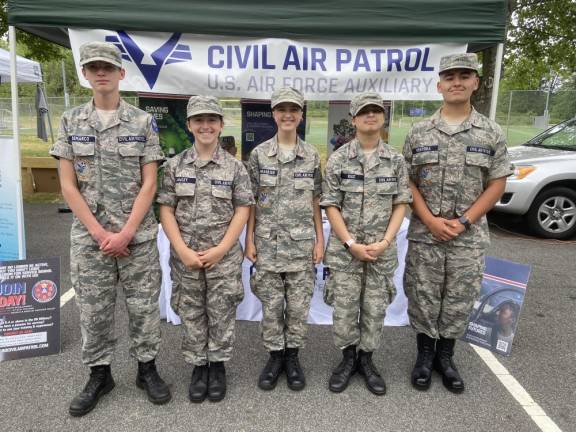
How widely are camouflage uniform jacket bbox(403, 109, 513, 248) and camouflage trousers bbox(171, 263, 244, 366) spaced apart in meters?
1.22

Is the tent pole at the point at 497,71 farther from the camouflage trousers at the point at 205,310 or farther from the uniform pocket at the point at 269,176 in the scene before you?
the camouflage trousers at the point at 205,310

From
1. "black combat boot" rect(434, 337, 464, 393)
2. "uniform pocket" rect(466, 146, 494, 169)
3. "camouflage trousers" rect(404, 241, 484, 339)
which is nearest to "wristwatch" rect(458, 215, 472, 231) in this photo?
"camouflage trousers" rect(404, 241, 484, 339)

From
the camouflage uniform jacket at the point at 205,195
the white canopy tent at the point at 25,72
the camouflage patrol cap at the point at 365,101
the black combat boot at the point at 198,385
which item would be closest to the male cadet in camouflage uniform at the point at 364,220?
the camouflage patrol cap at the point at 365,101

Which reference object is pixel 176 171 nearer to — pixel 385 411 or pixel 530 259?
pixel 385 411

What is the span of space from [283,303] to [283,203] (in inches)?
23.9

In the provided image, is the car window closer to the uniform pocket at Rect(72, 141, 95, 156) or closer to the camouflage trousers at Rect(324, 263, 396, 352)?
the camouflage trousers at Rect(324, 263, 396, 352)

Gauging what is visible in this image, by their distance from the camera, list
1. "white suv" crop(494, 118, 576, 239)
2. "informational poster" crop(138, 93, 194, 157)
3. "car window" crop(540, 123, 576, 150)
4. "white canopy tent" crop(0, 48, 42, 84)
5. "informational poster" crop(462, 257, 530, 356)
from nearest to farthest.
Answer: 1. "informational poster" crop(462, 257, 530, 356)
2. "informational poster" crop(138, 93, 194, 157)
3. "white suv" crop(494, 118, 576, 239)
4. "car window" crop(540, 123, 576, 150)
5. "white canopy tent" crop(0, 48, 42, 84)

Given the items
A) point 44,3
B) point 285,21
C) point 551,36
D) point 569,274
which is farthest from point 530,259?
point 551,36

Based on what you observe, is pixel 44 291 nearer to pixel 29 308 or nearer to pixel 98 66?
pixel 29 308

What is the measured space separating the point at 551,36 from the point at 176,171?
11477 millimetres

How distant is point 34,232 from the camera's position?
5.87m

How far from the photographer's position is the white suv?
584 centimetres

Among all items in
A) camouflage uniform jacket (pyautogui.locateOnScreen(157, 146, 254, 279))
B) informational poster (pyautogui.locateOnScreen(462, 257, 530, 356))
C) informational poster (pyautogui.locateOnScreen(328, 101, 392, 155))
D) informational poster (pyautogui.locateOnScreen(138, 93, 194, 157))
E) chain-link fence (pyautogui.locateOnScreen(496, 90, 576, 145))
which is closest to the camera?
camouflage uniform jacket (pyautogui.locateOnScreen(157, 146, 254, 279))

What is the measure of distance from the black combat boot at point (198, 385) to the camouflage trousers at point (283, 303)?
1.34ft
